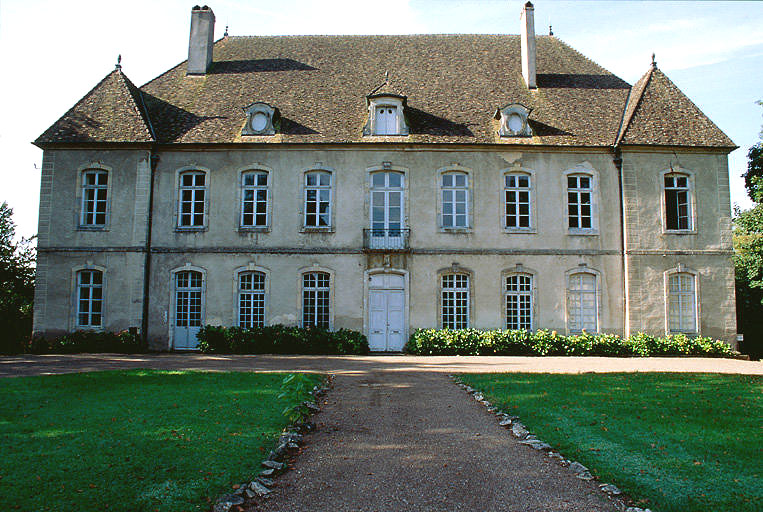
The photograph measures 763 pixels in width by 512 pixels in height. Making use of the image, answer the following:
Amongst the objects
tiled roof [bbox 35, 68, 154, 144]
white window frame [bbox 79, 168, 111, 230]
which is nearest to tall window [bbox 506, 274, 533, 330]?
tiled roof [bbox 35, 68, 154, 144]

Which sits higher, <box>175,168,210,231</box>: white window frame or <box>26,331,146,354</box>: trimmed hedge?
<box>175,168,210,231</box>: white window frame

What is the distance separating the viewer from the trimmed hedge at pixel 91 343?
1842 cm

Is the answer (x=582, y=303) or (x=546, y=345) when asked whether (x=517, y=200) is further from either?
(x=546, y=345)

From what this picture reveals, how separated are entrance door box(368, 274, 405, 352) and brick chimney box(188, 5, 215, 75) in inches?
433

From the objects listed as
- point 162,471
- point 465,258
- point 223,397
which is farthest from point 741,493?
point 465,258

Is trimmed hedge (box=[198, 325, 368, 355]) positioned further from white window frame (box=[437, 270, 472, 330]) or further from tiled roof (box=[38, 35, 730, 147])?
tiled roof (box=[38, 35, 730, 147])

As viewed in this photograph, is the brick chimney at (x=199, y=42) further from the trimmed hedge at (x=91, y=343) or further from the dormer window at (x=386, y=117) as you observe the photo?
the trimmed hedge at (x=91, y=343)

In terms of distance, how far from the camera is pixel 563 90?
21.8 metres

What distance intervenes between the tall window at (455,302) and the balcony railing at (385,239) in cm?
183

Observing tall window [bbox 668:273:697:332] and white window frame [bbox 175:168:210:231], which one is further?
white window frame [bbox 175:168:210:231]

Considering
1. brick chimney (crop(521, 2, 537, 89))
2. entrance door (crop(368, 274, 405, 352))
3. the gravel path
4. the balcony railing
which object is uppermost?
brick chimney (crop(521, 2, 537, 89))

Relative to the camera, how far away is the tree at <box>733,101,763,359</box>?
23109mm

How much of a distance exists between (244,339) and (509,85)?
43.3ft

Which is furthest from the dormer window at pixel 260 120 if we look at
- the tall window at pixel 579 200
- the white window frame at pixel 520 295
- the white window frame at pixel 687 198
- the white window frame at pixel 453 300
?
the white window frame at pixel 687 198
